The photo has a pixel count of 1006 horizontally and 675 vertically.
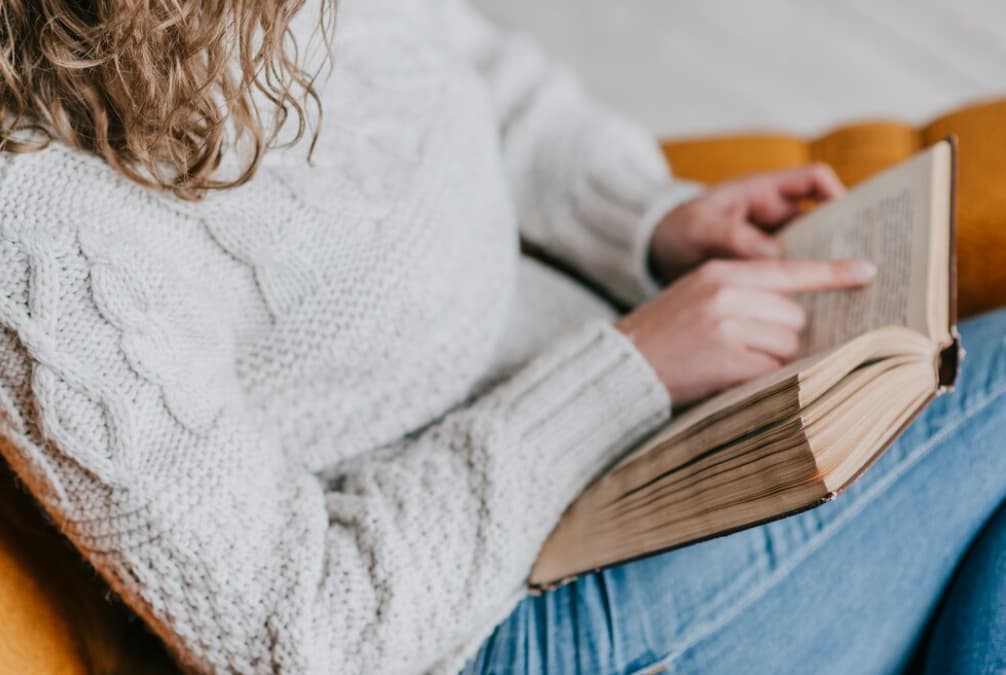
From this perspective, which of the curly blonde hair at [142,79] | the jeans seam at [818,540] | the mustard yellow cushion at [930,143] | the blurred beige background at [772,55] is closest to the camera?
the curly blonde hair at [142,79]

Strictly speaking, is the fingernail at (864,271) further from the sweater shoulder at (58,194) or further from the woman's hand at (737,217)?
the sweater shoulder at (58,194)

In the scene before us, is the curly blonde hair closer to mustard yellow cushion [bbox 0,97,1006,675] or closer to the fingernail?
A: mustard yellow cushion [bbox 0,97,1006,675]

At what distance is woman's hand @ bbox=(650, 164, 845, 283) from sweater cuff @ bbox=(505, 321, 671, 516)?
0.21 metres

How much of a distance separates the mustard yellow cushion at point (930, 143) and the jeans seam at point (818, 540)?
19 cm

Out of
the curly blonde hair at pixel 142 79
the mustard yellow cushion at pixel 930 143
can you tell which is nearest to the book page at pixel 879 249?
the mustard yellow cushion at pixel 930 143

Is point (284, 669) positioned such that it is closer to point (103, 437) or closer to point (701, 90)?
point (103, 437)

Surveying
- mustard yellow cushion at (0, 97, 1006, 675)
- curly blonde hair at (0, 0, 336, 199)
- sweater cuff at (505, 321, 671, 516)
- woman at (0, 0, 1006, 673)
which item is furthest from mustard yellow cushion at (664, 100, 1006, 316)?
curly blonde hair at (0, 0, 336, 199)

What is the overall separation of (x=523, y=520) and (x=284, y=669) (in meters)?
0.17

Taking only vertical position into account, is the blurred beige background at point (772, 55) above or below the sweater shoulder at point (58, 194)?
above

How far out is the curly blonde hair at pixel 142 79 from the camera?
0.44m

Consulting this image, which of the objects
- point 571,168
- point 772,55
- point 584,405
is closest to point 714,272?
point 584,405

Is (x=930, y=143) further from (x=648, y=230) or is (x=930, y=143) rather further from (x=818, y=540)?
(x=818, y=540)

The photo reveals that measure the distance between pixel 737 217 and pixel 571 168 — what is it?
0.18 meters

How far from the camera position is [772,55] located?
1756 millimetres
